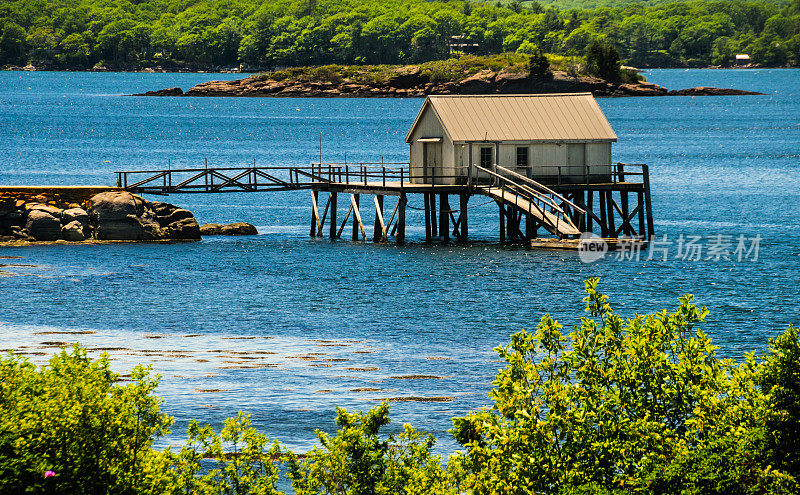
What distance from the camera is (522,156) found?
43.7 meters

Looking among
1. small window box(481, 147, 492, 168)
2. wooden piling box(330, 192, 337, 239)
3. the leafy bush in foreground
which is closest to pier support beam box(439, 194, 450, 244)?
small window box(481, 147, 492, 168)

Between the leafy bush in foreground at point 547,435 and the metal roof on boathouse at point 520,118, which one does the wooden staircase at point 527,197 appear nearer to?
the metal roof on boathouse at point 520,118

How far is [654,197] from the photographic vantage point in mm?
66250

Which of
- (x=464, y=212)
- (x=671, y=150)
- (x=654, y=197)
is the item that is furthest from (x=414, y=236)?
(x=671, y=150)

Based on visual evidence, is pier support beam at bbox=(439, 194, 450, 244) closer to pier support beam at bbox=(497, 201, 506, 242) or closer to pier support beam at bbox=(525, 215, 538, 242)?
pier support beam at bbox=(497, 201, 506, 242)

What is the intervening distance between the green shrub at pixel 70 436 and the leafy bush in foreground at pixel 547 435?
0.05ft

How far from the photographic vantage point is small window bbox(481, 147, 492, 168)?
1708 inches

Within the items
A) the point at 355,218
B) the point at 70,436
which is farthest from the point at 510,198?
the point at 70,436

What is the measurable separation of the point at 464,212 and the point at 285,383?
22785 millimetres

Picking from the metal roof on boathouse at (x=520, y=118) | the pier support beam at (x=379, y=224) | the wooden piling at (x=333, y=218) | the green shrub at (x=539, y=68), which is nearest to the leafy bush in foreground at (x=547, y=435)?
the metal roof on boathouse at (x=520, y=118)

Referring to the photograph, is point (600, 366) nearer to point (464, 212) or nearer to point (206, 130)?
point (464, 212)

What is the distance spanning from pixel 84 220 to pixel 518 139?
18799 mm

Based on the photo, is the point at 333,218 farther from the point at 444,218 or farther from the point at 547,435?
the point at 547,435

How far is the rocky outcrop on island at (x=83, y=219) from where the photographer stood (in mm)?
44031
